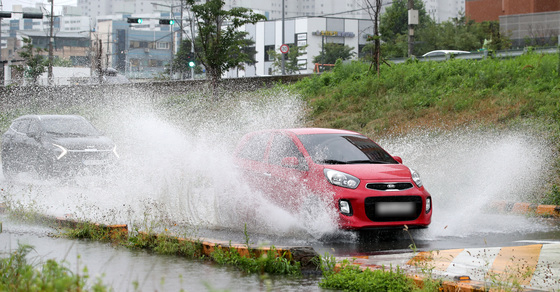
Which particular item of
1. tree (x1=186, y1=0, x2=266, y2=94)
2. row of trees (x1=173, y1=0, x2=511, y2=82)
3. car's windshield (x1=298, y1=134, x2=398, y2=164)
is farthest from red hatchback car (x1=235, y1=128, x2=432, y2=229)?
tree (x1=186, y1=0, x2=266, y2=94)

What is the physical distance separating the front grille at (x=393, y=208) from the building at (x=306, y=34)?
90.2 metres

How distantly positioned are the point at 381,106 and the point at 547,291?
A: 15.5 metres

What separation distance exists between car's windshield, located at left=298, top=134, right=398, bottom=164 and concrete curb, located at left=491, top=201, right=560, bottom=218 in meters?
3.20

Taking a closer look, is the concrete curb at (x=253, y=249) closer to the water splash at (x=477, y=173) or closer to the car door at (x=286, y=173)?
the car door at (x=286, y=173)

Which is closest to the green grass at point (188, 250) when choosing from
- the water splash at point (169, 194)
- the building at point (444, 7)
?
the water splash at point (169, 194)

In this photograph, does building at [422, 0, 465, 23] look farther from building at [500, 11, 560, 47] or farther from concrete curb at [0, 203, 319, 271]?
concrete curb at [0, 203, 319, 271]

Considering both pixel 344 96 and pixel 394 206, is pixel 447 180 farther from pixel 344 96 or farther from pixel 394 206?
pixel 344 96

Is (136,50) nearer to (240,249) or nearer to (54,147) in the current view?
(54,147)

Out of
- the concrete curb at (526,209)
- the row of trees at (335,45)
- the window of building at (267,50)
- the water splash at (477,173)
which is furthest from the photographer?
the window of building at (267,50)

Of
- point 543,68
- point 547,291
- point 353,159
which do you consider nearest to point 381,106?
point 543,68

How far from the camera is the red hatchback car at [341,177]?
8000 mm

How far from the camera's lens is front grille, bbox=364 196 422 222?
26.2 ft

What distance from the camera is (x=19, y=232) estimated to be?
902 centimetres

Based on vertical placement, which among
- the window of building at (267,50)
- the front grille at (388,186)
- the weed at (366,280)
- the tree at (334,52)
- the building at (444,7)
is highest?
the building at (444,7)
